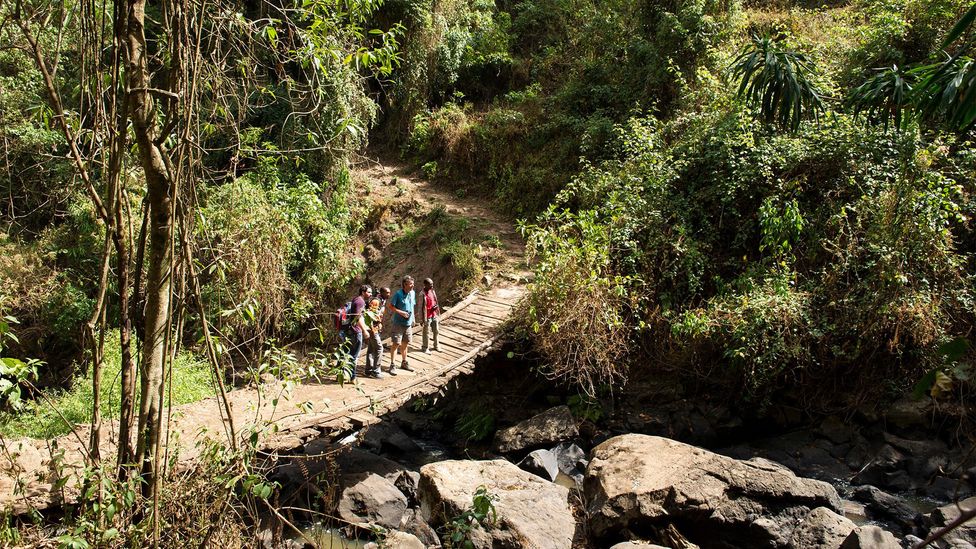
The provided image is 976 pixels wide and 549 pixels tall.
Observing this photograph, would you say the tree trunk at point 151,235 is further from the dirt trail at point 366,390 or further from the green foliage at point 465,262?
the green foliage at point 465,262

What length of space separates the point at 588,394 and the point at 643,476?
241 cm

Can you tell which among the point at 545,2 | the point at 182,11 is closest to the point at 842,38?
the point at 545,2

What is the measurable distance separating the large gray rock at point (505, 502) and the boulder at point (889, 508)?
366cm

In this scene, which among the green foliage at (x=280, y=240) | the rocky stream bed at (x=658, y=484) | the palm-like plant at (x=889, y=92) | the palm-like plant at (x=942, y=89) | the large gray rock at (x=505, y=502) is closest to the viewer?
the palm-like plant at (x=942, y=89)

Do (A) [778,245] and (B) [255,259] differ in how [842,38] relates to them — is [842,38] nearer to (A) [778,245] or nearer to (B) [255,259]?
(A) [778,245]

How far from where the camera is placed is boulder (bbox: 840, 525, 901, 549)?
582cm

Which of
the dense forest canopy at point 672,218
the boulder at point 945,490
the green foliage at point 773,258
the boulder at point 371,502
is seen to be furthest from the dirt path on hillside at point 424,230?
the boulder at point 945,490

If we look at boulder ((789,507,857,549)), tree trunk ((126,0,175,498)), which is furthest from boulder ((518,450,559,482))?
tree trunk ((126,0,175,498))

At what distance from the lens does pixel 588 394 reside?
367 inches

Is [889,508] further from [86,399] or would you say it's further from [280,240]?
[280,240]

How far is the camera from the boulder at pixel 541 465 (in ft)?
28.3

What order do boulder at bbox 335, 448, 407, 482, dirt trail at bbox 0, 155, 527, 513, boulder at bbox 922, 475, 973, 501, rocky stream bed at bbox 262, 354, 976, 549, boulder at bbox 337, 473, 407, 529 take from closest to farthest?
1. dirt trail at bbox 0, 155, 527, 513
2. rocky stream bed at bbox 262, 354, 976, 549
3. boulder at bbox 337, 473, 407, 529
4. boulder at bbox 922, 475, 973, 501
5. boulder at bbox 335, 448, 407, 482

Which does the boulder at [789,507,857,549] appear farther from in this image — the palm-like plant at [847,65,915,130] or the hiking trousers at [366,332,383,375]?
the hiking trousers at [366,332,383,375]

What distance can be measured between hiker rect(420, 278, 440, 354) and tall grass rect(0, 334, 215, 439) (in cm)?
309
